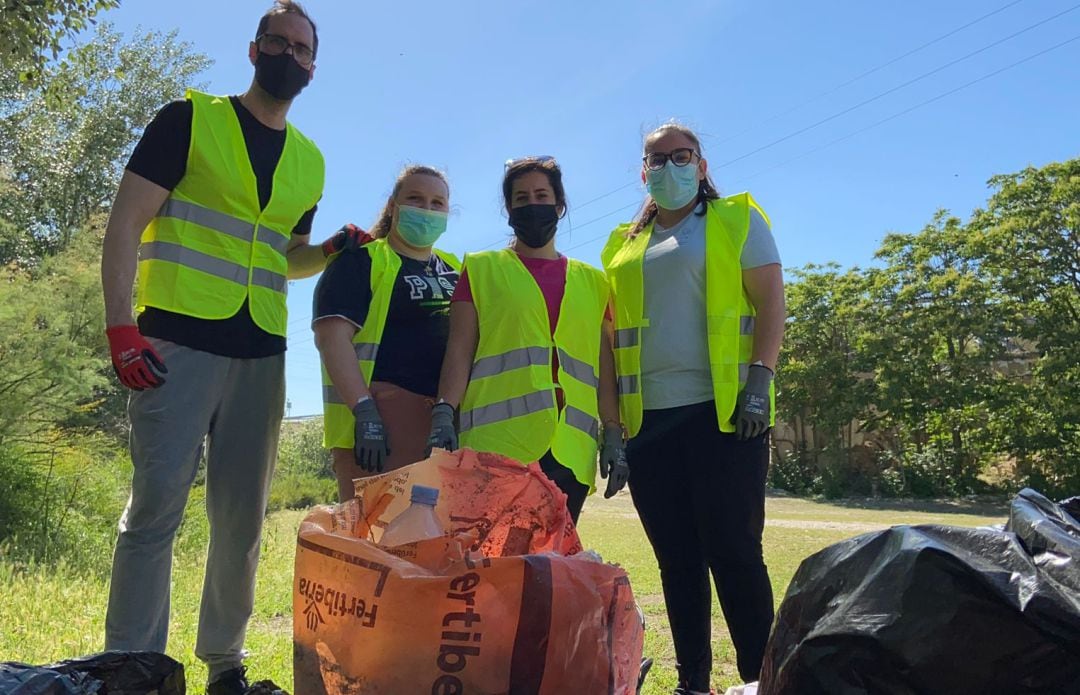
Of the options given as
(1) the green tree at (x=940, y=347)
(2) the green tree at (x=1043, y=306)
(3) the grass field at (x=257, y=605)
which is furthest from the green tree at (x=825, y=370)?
(3) the grass field at (x=257, y=605)

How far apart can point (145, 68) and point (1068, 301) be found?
78.2ft

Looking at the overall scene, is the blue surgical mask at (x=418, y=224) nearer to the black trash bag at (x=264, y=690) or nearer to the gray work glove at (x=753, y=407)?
the gray work glove at (x=753, y=407)

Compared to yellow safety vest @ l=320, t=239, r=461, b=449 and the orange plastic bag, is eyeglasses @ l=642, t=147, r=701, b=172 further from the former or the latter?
the orange plastic bag

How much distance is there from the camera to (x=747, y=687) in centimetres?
202

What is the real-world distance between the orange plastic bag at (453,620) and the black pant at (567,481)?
0.82m

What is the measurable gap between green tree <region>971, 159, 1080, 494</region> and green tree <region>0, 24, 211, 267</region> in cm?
2174

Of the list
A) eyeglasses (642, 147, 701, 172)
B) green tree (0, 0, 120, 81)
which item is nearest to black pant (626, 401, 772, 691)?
eyeglasses (642, 147, 701, 172)

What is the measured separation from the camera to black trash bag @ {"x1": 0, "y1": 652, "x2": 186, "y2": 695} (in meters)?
1.50

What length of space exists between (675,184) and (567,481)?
1.18m

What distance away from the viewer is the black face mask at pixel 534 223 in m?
2.89

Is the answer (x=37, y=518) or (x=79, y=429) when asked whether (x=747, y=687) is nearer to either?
(x=37, y=518)

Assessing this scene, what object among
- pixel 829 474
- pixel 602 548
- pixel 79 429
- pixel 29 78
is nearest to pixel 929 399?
pixel 829 474

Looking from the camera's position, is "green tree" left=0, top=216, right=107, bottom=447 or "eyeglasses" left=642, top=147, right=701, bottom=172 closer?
"eyeglasses" left=642, top=147, right=701, bottom=172

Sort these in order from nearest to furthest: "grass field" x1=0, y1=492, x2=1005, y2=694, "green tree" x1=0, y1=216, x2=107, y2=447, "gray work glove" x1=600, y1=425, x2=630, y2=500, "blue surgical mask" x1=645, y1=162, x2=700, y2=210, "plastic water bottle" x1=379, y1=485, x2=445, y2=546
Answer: "plastic water bottle" x1=379, y1=485, x2=445, y2=546 < "gray work glove" x1=600, y1=425, x2=630, y2=500 < "blue surgical mask" x1=645, y1=162, x2=700, y2=210 < "grass field" x1=0, y1=492, x2=1005, y2=694 < "green tree" x1=0, y1=216, x2=107, y2=447
